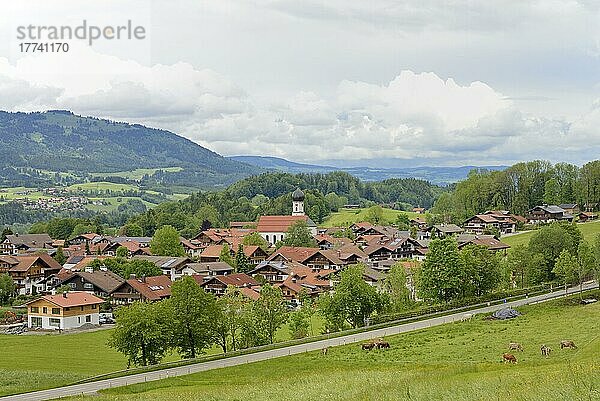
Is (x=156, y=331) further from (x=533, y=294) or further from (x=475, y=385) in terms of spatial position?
(x=533, y=294)

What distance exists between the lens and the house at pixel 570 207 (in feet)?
438

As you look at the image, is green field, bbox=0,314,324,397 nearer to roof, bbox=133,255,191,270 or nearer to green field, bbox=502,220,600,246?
roof, bbox=133,255,191,270

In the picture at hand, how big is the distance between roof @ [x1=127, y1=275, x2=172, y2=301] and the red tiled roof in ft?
192

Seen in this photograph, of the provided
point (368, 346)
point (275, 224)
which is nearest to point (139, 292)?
point (368, 346)

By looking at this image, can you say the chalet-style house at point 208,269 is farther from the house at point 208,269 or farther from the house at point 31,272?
the house at point 31,272

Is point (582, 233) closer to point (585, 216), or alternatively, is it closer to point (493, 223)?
point (585, 216)

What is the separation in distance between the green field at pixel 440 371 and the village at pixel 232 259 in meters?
19.0

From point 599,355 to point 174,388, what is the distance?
59.9 feet

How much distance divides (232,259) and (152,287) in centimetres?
2514

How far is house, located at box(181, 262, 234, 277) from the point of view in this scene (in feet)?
322

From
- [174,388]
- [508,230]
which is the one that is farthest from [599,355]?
[508,230]

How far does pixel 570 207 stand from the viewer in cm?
13700

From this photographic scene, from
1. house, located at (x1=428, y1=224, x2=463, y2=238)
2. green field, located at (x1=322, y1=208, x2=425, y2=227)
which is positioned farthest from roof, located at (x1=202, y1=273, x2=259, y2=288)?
green field, located at (x1=322, y1=208, x2=425, y2=227)

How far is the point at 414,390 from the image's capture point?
23.0 metres
